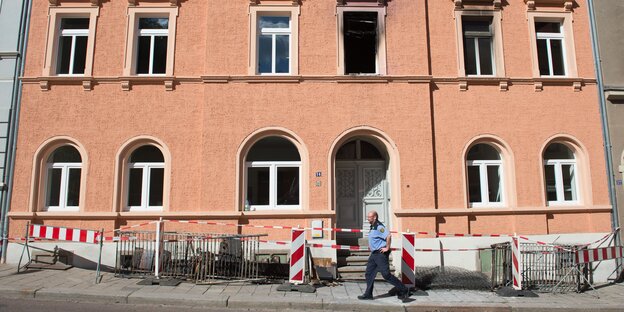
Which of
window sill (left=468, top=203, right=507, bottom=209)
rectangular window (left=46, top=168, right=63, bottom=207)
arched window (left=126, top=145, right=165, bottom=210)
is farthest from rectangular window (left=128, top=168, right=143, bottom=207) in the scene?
window sill (left=468, top=203, right=507, bottom=209)

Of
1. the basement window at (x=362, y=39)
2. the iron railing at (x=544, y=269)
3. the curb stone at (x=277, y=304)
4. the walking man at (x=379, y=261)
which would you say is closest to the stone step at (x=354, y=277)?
the walking man at (x=379, y=261)

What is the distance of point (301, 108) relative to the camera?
1101cm

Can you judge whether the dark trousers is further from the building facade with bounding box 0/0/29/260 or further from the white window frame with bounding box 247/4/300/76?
the building facade with bounding box 0/0/29/260

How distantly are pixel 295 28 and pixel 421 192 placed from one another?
216 inches

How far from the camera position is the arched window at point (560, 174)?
11.6 meters

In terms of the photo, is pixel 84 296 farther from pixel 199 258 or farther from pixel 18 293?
pixel 199 258

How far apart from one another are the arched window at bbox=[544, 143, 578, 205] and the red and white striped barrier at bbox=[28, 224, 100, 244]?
11.6m

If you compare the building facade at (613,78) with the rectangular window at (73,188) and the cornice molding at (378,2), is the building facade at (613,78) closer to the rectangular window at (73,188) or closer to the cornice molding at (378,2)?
the cornice molding at (378,2)

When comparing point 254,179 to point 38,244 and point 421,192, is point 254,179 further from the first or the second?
point 38,244

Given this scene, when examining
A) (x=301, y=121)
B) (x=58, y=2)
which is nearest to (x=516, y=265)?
(x=301, y=121)

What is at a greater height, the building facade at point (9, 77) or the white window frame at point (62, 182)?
the building facade at point (9, 77)

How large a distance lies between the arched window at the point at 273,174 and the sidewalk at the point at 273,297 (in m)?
2.80

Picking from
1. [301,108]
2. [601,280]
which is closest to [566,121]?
[601,280]

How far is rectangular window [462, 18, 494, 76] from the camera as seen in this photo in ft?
39.0
